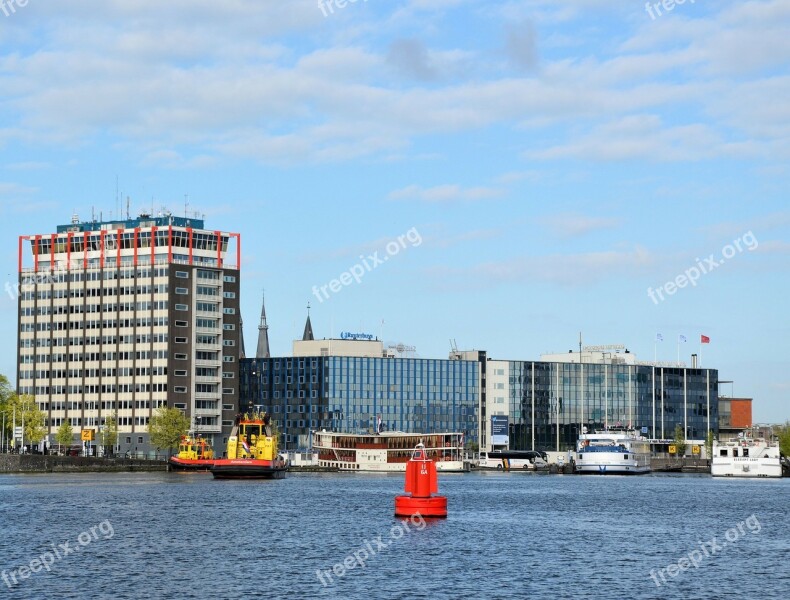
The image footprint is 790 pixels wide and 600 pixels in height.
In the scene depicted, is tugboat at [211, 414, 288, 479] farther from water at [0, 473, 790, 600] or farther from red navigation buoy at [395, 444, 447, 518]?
red navigation buoy at [395, 444, 447, 518]

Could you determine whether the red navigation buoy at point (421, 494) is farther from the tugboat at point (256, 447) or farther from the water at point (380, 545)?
the tugboat at point (256, 447)

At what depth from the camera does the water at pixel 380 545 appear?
232 feet

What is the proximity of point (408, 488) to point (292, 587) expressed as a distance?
1493 inches

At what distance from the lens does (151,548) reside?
87312 mm

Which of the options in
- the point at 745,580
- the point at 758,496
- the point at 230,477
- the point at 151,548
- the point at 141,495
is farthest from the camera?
the point at 230,477

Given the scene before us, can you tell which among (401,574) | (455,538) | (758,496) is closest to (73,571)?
(401,574)

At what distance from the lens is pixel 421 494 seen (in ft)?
354

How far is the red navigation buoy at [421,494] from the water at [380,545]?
4.19ft

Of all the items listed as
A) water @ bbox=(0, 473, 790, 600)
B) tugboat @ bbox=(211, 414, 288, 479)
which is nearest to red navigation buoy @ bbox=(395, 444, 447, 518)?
water @ bbox=(0, 473, 790, 600)

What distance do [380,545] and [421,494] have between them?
57.8 ft

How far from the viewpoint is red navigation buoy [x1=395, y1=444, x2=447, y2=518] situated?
4097 inches

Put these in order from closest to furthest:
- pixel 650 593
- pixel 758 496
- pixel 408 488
Result: pixel 650 593 < pixel 408 488 < pixel 758 496

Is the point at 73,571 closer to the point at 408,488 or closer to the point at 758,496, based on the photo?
the point at 408,488

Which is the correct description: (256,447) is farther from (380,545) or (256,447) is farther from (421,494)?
(380,545)
